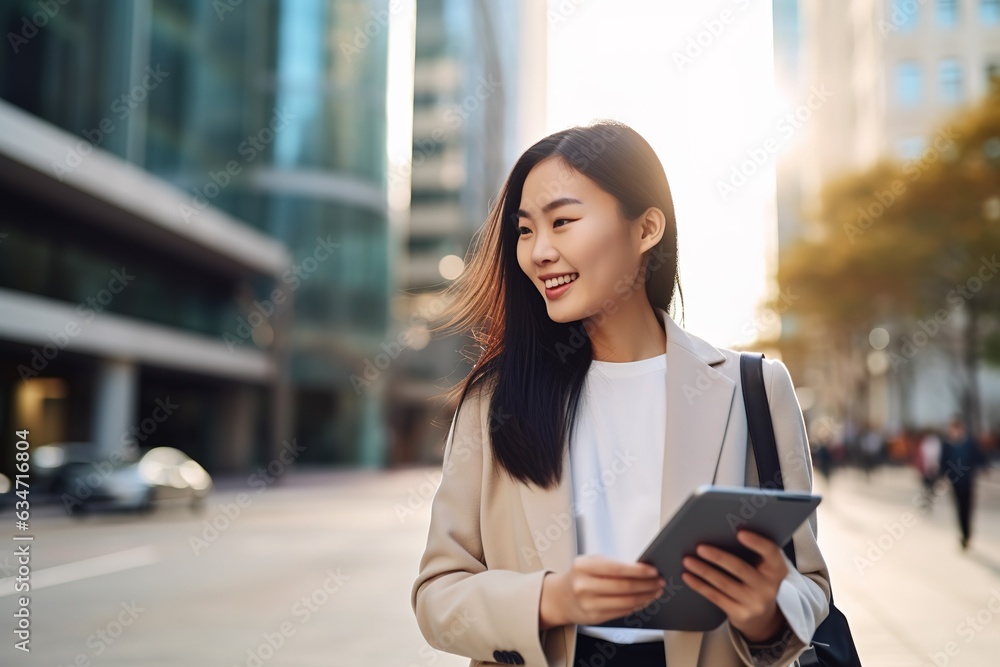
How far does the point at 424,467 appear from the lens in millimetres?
52219

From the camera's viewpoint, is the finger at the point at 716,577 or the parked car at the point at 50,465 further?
the parked car at the point at 50,465

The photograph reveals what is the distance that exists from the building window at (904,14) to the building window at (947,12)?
3.95ft

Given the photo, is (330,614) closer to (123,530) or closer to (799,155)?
(123,530)

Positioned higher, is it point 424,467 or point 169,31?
point 169,31

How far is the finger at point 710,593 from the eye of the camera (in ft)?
5.41

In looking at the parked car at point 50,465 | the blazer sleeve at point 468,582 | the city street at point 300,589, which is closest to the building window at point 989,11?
the city street at point 300,589

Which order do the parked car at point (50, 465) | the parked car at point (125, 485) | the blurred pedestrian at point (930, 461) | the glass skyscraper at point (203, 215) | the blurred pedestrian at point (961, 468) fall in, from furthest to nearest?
1. the glass skyscraper at point (203, 215)
2. the parked car at point (50, 465)
3. the parked car at point (125, 485)
4. the blurred pedestrian at point (930, 461)
5. the blurred pedestrian at point (961, 468)

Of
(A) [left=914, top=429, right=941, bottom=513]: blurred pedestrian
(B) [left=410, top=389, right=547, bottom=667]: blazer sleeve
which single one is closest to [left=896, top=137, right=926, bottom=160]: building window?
(A) [left=914, top=429, right=941, bottom=513]: blurred pedestrian

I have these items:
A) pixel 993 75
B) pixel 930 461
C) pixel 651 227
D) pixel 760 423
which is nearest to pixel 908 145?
pixel 993 75

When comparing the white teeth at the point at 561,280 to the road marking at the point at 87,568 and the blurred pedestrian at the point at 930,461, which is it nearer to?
the road marking at the point at 87,568

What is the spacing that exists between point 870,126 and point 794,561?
2274 inches

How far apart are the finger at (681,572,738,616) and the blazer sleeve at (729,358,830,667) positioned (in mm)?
91

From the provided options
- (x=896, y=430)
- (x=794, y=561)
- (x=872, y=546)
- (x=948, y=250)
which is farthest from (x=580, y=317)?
(x=896, y=430)

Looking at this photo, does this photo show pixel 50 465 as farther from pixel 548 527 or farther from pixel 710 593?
pixel 710 593
